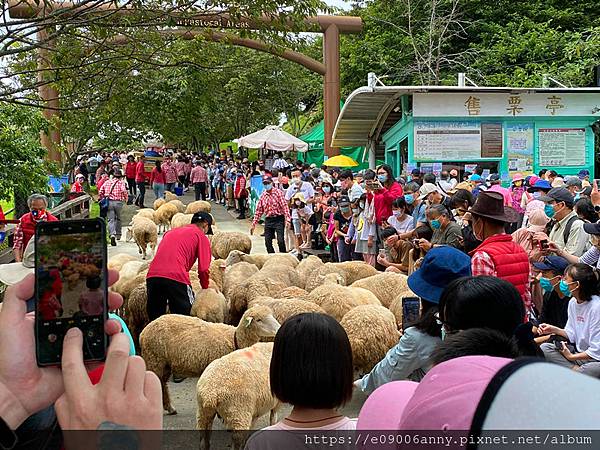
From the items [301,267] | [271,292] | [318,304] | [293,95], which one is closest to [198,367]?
[318,304]

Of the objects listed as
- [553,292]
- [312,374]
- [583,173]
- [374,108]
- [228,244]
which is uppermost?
[374,108]

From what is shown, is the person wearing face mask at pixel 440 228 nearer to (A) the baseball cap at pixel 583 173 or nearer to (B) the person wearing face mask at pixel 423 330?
(B) the person wearing face mask at pixel 423 330

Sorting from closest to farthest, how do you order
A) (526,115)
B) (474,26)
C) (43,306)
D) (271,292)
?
(43,306) → (271,292) → (526,115) → (474,26)

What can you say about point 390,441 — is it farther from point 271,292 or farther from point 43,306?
point 271,292

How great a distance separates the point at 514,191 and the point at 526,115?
10.0 feet

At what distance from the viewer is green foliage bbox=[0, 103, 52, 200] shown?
298 inches

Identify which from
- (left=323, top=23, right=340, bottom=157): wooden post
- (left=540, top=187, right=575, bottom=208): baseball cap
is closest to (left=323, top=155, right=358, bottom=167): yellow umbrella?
(left=323, top=23, right=340, bottom=157): wooden post

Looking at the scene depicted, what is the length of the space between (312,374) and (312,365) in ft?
0.11

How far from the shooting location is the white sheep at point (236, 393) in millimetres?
4223

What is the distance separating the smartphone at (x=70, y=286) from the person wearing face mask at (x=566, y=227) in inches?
220

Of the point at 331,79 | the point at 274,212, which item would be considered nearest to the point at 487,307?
the point at 274,212

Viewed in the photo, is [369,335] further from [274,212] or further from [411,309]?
[274,212]

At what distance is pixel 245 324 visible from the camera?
17.2 feet

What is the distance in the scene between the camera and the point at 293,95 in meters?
32.8
